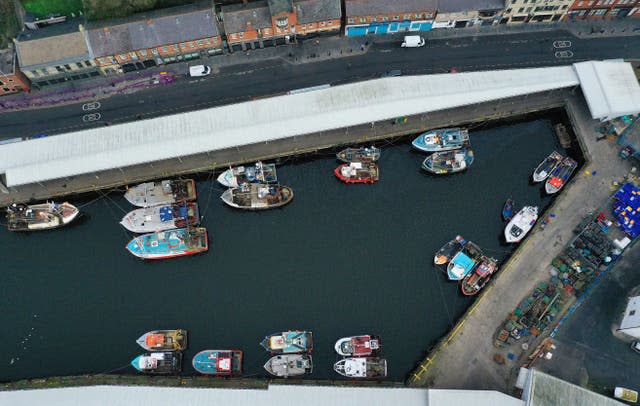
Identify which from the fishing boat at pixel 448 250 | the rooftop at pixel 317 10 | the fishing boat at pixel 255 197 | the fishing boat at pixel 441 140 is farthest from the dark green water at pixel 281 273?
the rooftop at pixel 317 10

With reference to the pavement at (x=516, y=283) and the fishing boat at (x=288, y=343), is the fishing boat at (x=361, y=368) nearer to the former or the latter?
the pavement at (x=516, y=283)

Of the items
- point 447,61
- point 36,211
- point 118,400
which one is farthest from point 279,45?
point 118,400

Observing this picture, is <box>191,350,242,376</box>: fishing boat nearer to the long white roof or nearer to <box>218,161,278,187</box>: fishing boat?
<box>218,161,278,187</box>: fishing boat

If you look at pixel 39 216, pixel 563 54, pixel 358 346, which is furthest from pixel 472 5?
pixel 39 216

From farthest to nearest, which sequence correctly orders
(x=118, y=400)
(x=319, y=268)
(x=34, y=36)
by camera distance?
(x=34, y=36) < (x=319, y=268) < (x=118, y=400)

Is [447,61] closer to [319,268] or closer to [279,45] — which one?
[279,45]

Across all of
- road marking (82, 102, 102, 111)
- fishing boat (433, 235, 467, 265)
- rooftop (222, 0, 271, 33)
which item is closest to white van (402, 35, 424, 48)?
rooftop (222, 0, 271, 33)
